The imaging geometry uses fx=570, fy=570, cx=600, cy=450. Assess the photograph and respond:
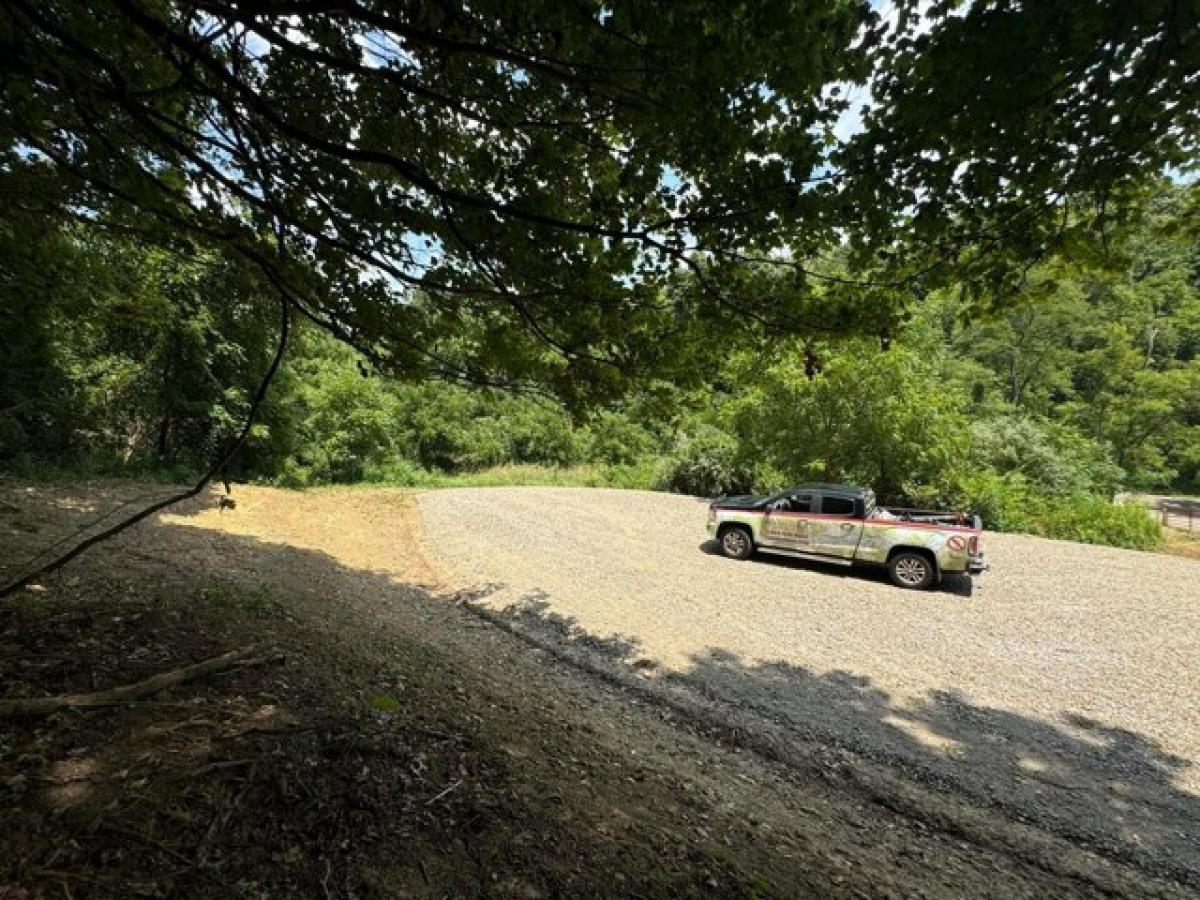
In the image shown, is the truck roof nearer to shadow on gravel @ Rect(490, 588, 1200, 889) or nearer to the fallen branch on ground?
shadow on gravel @ Rect(490, 588, 1200, 889)

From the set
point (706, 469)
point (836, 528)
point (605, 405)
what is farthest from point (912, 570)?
point (706, 469)

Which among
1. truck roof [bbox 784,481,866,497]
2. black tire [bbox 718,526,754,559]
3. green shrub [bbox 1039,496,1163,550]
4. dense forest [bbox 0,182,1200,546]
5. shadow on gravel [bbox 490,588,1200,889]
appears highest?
dense forest [bbox 0,182,1200,546]

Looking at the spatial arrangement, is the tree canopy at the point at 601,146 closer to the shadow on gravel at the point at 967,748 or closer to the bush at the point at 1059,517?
the shadow on gravel at the point at 967,748

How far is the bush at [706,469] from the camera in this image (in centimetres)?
1938

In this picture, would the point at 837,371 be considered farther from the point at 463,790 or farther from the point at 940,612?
the point at 463,790

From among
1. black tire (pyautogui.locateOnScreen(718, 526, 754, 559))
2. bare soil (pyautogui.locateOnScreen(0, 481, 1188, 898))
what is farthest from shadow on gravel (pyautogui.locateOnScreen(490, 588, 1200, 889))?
black tire (pyautogui.locateOnScreen(718, 526, 754, 559))

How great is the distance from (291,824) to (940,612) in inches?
330

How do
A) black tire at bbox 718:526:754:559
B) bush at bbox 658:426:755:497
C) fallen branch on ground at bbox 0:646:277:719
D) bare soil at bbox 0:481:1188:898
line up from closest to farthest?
1. bare soil at bbox 0:481:1188:898
2. fallen branch on ground at bbox 0:646:277:719
3. black tire at bbox 718:526:754:559
4. bush at bbox 658:426:755:497

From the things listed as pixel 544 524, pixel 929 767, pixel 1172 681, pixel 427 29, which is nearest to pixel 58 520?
pixel 544 524

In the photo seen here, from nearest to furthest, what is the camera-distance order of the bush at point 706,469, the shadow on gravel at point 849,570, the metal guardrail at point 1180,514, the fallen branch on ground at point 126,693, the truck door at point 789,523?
the fallen branch on ground at point 126,693
the shadow on gravel at point 849,570
the truck door at point 789,523
the metal guardrail at point 1180,514
the bush at point 706,469

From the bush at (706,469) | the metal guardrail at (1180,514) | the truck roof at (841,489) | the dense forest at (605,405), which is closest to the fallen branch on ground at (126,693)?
the dense forest at (605,405)

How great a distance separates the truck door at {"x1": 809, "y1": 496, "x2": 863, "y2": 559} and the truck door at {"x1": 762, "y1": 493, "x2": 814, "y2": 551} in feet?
0.51

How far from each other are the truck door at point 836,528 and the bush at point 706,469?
8.39 m

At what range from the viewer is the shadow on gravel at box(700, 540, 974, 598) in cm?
921
